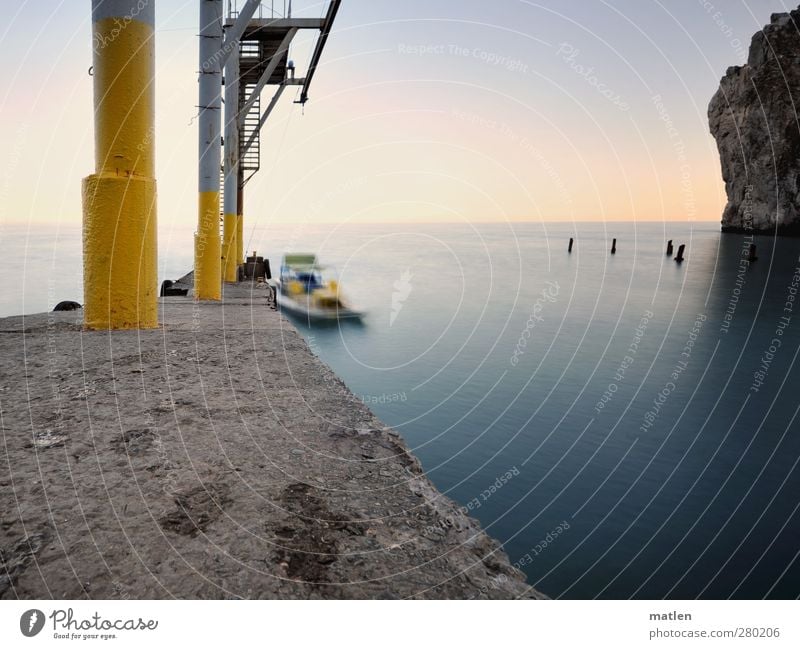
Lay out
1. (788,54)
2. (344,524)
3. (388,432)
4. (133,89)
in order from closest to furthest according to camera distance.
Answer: (344,524) → (388,432) → (133,89) → (788,54)

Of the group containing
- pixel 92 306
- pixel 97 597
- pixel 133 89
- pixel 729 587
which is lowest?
pixel 729 587

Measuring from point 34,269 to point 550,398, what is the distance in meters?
44.1

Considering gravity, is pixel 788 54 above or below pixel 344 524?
above

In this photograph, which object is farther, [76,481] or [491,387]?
[491,387]

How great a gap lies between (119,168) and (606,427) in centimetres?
1076

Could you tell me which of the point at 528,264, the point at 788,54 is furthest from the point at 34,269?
the point at 788,54

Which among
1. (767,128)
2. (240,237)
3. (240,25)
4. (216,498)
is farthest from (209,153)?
(767,128)

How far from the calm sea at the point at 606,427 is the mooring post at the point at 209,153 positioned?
17.3ft

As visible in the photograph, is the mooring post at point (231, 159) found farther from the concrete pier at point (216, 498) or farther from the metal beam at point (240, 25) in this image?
the concrete pier at point (216, 498)

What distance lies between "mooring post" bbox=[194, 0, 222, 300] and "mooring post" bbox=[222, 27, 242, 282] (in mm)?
2715

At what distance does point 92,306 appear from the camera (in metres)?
6.43

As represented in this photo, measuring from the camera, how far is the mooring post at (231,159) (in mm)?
14422

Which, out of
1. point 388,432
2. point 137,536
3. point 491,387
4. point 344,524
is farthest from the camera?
point 491,387

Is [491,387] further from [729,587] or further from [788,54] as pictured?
[788,54]
